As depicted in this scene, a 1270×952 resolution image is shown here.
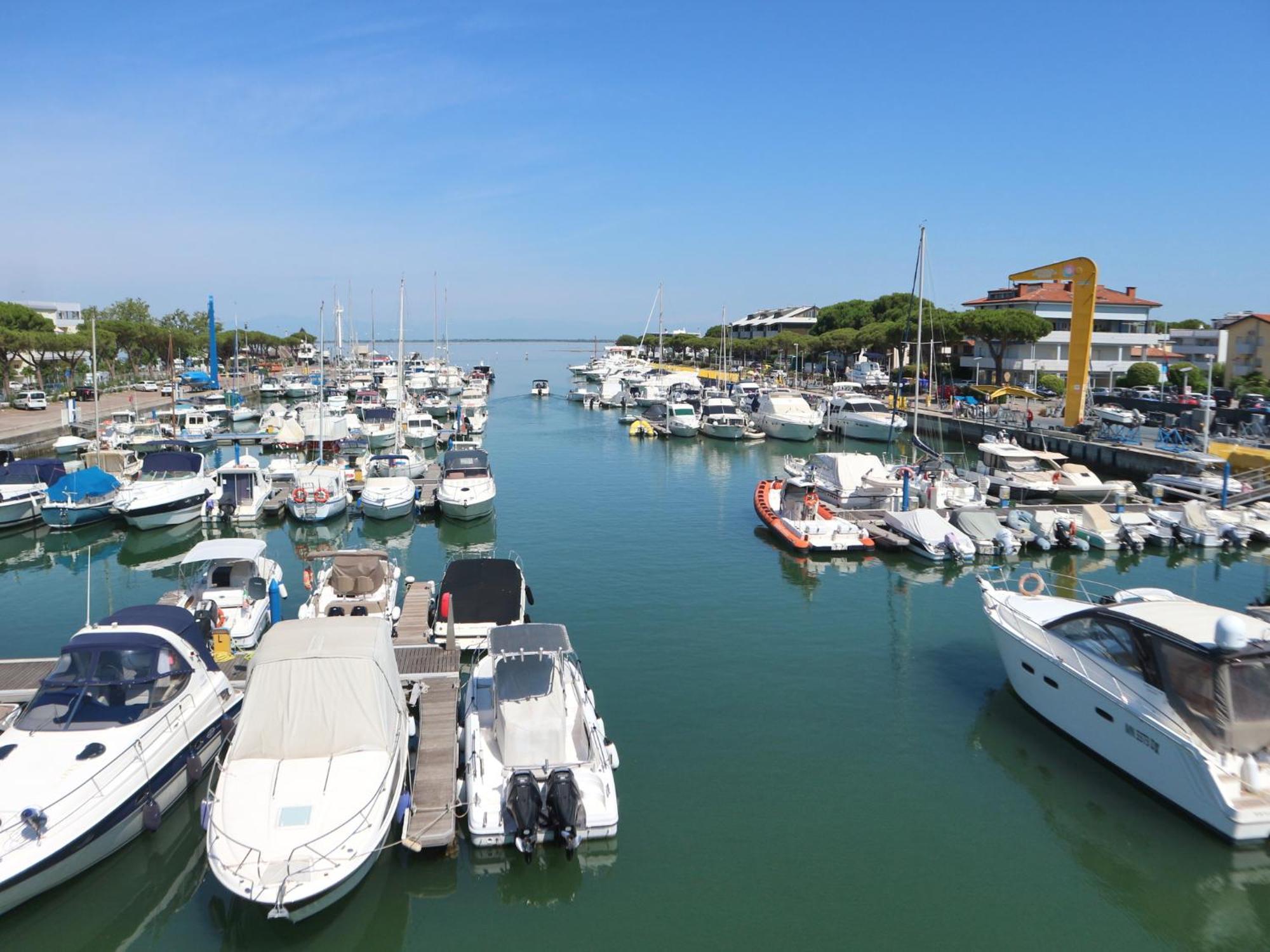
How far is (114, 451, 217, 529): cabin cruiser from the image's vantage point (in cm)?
2931

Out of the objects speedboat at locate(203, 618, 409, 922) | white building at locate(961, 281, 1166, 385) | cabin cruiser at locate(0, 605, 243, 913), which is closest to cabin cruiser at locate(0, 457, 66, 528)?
cabin cruiser at locate(0, 605, 243, 913)

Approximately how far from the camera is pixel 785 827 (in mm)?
12305

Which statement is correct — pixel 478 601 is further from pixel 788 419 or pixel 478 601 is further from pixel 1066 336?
pixel 1066 336

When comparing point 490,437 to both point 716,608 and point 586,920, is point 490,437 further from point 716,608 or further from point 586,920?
point 586,920

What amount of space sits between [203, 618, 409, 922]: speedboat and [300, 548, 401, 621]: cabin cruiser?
5.28 metres

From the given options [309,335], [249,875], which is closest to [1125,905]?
[249,875]

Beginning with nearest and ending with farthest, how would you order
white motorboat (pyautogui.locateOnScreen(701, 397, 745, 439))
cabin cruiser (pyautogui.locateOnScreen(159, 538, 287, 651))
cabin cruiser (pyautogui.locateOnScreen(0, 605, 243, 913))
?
cabin cruiser (pyautogui.locateOnScreen(0, 605, 243, 913))
cabin cruiser (pyautogui.locateOnScreen(159, 538, 287, 651))
white motorboat (pyautogui.locateOnScreen(701, 397, 745, 439))

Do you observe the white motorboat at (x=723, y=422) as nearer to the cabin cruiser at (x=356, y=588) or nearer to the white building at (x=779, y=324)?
the cabin cruiser at (x=356, y=588)

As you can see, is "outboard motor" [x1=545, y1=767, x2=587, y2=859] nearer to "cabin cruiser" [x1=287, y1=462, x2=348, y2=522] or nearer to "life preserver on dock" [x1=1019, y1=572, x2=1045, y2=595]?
"life preserver on dock" [x1=1019, y1=572, x2=1045, y2=595]

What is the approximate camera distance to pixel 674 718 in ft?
50.8

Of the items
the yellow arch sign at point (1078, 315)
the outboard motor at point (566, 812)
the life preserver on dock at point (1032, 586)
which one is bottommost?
the outboard motor at point (566, 812)

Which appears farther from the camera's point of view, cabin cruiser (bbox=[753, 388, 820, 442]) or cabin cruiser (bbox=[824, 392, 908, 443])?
cabin cruiser (bbox=[753, 388, 820, 442])

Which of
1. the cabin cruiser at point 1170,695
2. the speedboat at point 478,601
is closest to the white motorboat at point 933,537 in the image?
the cabin cruiser at point 1170,695

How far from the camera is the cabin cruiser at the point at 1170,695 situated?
1150cm
